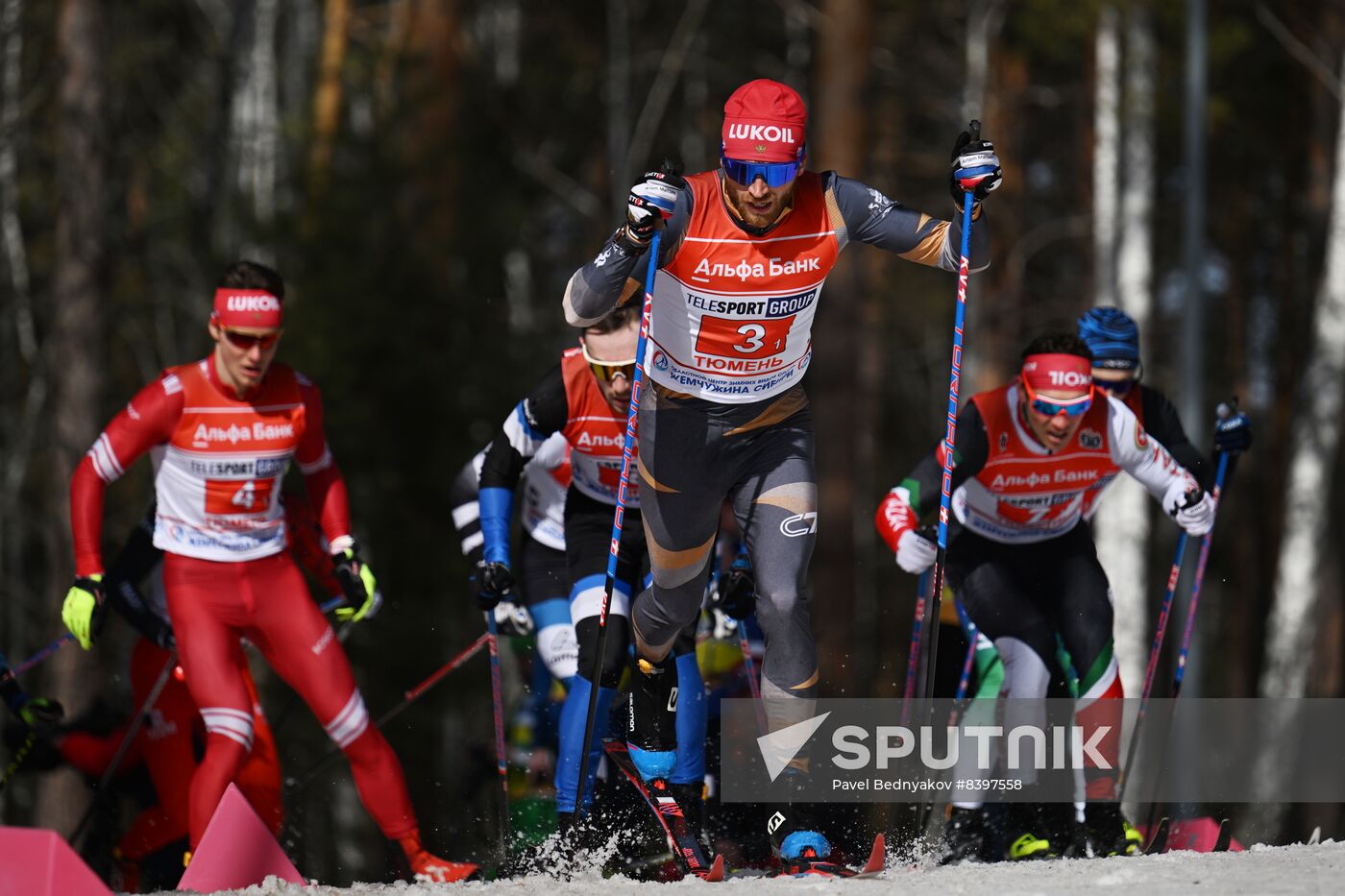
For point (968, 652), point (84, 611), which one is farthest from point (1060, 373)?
point (84, 611)

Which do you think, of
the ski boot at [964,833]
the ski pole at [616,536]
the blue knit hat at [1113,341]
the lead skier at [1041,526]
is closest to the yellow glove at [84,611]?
the ski pole at [616,536]

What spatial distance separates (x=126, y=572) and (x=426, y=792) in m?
9.22

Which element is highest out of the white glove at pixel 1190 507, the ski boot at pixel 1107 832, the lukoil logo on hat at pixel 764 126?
the lukoil logo on hat at pixel 764 126

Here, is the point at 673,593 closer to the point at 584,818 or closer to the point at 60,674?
the point at 584,818

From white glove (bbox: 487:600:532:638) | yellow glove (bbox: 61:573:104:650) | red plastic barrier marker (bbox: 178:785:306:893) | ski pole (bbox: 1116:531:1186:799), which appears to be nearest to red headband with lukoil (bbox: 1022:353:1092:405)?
ski pole (bbox: 1116:531:1186:799)

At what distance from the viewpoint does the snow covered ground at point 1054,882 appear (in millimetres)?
5281

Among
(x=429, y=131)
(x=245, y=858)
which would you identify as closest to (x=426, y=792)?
(x=429, y=131)

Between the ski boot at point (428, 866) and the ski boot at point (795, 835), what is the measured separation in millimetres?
1433

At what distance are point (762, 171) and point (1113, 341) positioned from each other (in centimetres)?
291

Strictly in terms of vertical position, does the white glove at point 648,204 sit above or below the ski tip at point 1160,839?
above

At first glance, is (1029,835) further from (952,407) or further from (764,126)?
(764,126)

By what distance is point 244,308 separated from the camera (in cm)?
711

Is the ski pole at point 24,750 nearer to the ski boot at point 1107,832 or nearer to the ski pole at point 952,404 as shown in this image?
the ski pole at point 952,404

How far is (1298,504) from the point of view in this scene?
15.4 m
